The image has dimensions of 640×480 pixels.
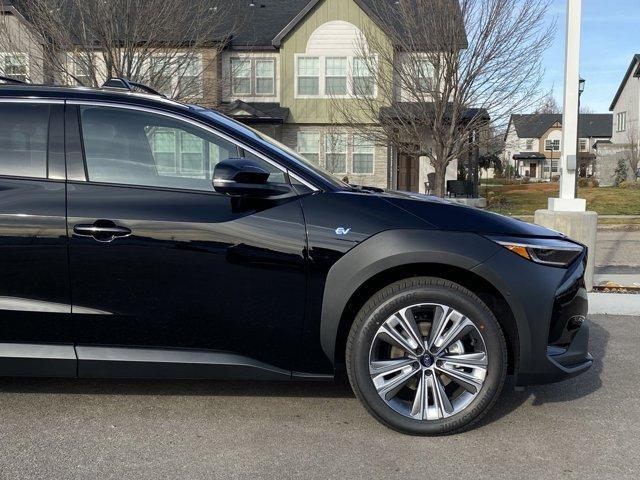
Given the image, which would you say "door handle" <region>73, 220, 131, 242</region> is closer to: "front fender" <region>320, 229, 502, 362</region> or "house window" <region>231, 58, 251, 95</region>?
"front fender" <region>320, 229, 502, 362</region>

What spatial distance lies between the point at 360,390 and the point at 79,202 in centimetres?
188

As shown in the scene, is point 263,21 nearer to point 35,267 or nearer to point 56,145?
point 56,145

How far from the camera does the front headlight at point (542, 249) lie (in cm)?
345

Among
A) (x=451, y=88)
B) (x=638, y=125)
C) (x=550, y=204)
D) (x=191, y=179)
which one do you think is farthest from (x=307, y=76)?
(x=638, y=125)

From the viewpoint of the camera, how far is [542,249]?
3498 millimetres

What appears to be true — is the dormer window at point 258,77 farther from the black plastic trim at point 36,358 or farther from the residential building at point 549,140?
the residential building at point 549,140

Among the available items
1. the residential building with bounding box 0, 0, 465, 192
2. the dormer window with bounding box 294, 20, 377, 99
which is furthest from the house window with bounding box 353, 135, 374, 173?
the dormer window with bounding box 294, 20, 377, 99

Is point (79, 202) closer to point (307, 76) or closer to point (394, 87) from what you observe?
point (394, 87)

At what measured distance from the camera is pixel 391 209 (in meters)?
3.47

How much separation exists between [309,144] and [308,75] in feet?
8.32

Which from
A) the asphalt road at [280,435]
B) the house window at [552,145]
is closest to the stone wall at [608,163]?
the house window at [552,145]

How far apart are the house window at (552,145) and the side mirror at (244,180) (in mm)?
70072

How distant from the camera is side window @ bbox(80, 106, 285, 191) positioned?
3.54 m

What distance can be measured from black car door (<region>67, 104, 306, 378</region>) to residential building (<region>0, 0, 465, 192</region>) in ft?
60.6
